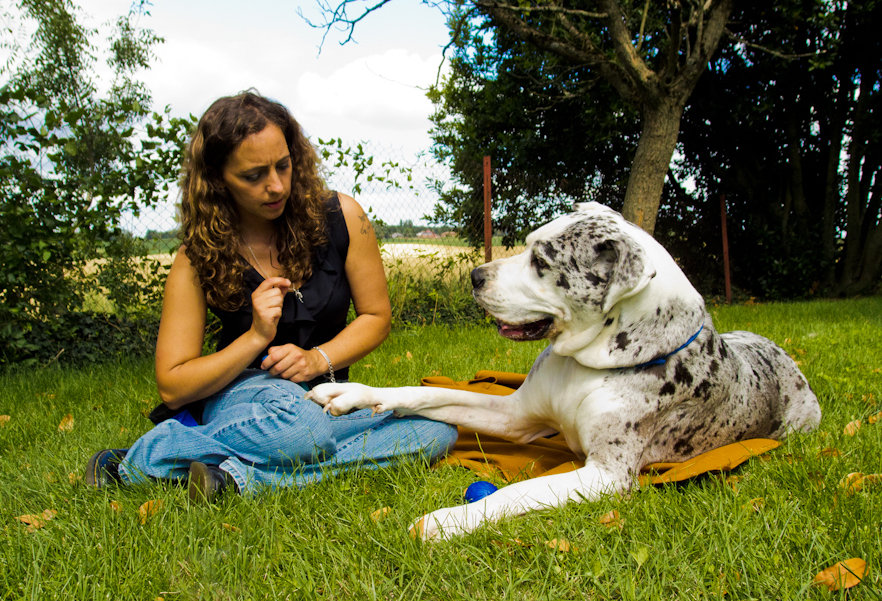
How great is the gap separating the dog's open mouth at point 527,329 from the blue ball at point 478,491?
0.62 metres

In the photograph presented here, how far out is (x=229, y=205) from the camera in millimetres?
2912

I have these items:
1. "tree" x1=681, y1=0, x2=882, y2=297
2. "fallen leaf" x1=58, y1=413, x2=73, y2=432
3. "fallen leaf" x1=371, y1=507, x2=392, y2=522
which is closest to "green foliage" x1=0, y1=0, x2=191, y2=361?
"fallen leaf" x1=58, y1=413, x2=73, y2=432

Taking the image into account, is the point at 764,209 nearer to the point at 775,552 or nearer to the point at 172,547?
the point at 775,552

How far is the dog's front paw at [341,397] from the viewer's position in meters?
2.57

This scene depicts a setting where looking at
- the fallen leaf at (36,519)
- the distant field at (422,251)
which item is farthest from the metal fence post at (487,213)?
the fallen leaf at (36,519)

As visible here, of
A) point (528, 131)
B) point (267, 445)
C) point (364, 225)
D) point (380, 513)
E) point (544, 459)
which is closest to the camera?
point (380, 513)

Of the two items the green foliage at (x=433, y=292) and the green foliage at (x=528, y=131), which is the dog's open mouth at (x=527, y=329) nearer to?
the green foliage at (x=433, y=292)

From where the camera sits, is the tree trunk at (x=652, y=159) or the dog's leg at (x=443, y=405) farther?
the tree trunk at (x=652, y=159)

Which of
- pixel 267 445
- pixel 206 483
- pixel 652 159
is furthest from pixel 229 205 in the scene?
pixel 652 159

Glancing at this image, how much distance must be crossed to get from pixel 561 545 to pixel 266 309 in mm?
1491

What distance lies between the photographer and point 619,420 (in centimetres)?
237

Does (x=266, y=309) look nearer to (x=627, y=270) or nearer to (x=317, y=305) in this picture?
(x=317, y=305)

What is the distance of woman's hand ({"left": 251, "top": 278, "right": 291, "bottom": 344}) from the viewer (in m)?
2.50

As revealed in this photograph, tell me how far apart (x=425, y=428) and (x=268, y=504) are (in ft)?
2.61
